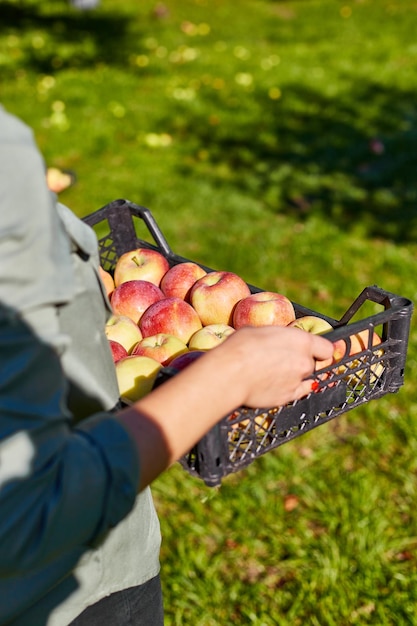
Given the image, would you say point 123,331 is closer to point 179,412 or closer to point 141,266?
point 141,266

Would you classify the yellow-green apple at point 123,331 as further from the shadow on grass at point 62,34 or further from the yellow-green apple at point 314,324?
the shadow on grass at point 62,34

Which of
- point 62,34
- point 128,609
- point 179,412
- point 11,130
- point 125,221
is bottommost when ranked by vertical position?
point 62,34

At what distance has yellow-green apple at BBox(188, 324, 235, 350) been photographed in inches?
69.2

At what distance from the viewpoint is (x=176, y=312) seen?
186 centimetres

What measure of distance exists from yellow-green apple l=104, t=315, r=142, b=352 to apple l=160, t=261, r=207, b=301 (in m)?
0.16

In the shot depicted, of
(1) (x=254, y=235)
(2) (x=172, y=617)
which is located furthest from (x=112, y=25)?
(2) (x=172, y=617)

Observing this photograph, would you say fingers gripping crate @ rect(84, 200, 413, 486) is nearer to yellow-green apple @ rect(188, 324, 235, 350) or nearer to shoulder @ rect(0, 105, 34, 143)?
yellow-green apple @ rect(188, 324, 235, 350)

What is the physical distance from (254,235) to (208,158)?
145 cm

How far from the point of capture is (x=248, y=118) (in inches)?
274

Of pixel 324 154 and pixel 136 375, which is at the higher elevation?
pixel 136 375

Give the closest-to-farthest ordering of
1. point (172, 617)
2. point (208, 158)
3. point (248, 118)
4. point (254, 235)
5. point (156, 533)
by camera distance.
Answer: point (156, 533) → point (172, 617) → point (254, 235) → point (208, 158) → point (248, 118)

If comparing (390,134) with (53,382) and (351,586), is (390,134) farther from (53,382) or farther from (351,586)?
(53,382)

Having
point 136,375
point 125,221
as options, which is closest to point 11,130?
point 136,375

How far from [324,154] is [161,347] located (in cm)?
473
